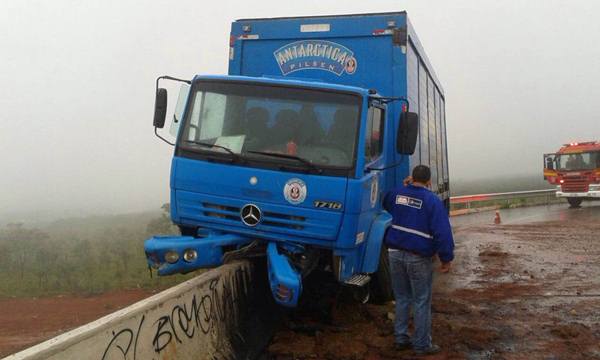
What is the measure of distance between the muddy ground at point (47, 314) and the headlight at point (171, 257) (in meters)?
2.44

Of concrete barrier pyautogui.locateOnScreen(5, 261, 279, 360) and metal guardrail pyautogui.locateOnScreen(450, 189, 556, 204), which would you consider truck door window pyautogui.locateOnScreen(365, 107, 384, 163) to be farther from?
metal guardrail pyautogui.locateOnScreen(450, 189, 556, 204)

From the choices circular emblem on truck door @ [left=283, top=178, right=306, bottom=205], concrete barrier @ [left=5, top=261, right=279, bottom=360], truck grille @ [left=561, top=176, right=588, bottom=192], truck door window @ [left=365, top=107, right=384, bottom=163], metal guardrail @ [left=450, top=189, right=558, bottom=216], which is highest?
truck door window @ [left=365, top=107, right=384, bottom=163]

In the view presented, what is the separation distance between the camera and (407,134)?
5758 millimetres

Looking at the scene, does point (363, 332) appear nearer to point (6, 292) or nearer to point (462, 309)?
point (462, 309)

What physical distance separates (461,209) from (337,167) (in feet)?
76.6

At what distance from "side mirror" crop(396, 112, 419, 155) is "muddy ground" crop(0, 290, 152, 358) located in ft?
15.6

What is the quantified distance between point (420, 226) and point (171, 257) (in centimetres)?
236

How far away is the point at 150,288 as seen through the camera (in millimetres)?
9797

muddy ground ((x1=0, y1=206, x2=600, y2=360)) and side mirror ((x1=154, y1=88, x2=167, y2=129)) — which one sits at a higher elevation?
side mirror ((x1=154, y1=88, x2=167, y2=129))

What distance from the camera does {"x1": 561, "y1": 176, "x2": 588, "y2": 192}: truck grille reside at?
26.8 metres

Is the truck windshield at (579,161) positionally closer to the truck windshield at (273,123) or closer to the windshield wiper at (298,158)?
the truck windshield at (273,123)

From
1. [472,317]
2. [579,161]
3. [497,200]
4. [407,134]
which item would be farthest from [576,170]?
[407,134]

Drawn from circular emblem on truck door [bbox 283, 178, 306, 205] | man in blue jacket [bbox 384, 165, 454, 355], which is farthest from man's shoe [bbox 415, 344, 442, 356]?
circular emblem on truck door [bbox 283, 178, 306, 205]

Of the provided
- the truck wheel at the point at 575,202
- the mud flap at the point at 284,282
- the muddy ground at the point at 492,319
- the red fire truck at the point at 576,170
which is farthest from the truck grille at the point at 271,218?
the truck wheel at the point at 575,202
